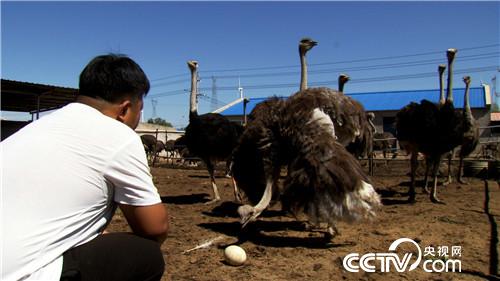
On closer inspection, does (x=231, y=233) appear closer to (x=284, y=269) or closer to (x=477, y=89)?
(x=284, y=269)

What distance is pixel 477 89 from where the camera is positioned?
34.4 meters

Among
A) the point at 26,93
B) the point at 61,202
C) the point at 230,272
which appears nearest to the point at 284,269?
the point at 230,272

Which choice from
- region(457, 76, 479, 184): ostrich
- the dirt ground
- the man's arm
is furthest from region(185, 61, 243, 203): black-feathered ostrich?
the man's arm

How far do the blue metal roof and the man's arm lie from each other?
31.9m

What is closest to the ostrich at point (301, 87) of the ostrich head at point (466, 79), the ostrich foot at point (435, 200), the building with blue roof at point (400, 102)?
the ostrich foot at point (435, 200)

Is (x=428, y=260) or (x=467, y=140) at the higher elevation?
(x=467, y=140)

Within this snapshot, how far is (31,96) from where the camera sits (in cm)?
1521

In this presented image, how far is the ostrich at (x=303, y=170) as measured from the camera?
4195 mm

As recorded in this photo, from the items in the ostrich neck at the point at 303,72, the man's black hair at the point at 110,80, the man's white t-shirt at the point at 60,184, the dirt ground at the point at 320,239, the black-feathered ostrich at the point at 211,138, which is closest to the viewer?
the man's white t-shirt at the point at 60,184

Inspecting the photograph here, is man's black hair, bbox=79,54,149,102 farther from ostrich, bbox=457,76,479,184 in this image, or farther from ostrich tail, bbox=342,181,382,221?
ostrich, bbox=457,76,479,184

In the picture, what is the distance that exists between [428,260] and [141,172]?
318 cm

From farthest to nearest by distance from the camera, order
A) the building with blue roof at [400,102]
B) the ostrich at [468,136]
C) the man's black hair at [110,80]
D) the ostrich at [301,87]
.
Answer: the building with blue roof at [400,102], the ostrich at [468,136], the ostrich at [301,87], the man's black hair at [110,80]

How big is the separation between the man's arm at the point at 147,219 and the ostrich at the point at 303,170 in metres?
2.32

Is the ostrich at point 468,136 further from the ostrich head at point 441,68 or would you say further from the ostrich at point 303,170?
the ostrich at point 303,170
